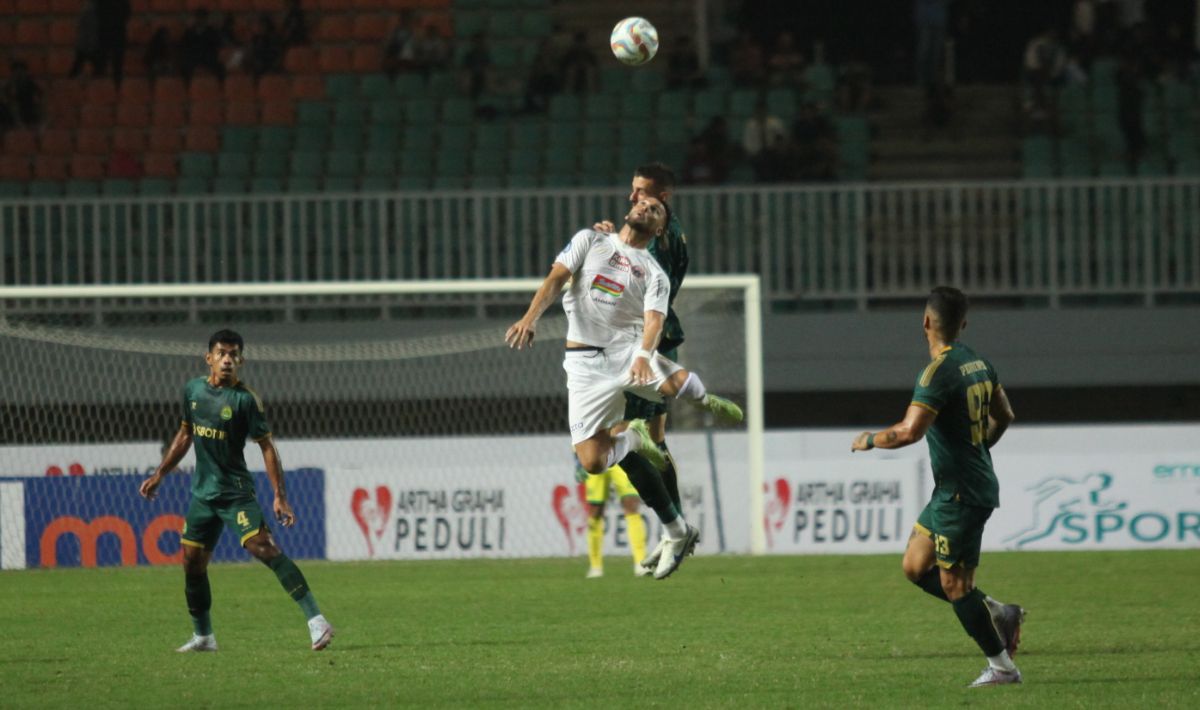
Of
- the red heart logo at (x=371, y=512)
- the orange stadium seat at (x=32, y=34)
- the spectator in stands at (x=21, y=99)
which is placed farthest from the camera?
the orange stadium seat at (x=32, y=34)

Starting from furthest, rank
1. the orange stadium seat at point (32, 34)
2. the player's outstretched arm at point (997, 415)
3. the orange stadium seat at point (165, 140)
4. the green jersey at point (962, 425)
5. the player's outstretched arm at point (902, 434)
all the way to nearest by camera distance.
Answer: the orange stadium seat at point (32, 34) < the orange stadium seat at point (165, 140) < the player's outstretched arm at point (997, 415) < the green jersey at point (962, 425) < the player's outstretched arm at point (902, 434)

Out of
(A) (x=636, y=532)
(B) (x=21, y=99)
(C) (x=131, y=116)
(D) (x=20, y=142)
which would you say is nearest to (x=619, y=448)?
(A) (x=636, y=532)

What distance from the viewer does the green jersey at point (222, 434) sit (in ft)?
30.2

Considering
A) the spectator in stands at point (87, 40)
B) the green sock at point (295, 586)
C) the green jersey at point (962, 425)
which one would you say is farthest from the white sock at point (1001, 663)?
the spectator in stands at point (87, 40)


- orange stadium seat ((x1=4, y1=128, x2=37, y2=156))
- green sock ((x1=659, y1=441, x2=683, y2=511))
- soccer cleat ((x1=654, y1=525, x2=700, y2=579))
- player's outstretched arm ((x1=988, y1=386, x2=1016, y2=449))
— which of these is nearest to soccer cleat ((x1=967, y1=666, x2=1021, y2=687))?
player's outstretched arm ((x1=988, y1=386, x2=1016, y2=449))

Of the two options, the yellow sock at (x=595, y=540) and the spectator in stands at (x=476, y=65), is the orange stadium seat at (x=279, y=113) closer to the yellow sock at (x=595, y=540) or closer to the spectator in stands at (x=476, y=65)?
the spectator in stands at (x=476, y=65)

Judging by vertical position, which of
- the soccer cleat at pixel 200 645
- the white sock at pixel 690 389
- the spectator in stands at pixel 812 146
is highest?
the spectator in stands at pixel 812 146

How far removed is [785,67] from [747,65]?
50 cm

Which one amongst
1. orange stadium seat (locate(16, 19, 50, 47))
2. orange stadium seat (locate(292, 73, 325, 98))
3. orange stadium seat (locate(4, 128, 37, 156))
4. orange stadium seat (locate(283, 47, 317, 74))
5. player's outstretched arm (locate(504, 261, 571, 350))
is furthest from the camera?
orange stadium seat (locate(16, 19, 50, 47))

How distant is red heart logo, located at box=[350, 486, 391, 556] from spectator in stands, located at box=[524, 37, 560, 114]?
6.32m

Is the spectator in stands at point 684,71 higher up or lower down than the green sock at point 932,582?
higher up

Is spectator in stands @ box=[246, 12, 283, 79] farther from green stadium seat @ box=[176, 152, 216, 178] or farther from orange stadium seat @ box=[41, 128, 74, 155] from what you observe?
orange stadium seat @ box=[41, 128, 74, 155]

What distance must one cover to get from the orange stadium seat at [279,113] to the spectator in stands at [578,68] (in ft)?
11.3

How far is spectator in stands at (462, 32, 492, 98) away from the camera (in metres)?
21.4
